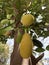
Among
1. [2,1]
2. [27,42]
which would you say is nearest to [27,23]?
[27,42]

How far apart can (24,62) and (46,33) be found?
112 mm

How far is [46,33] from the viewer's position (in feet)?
1.91

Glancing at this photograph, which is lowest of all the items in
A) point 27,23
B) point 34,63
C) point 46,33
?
point 34,63

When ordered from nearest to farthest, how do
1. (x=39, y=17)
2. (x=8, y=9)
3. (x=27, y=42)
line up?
(x=27, y=42), (x=8, y=9), (x=39, y=17)

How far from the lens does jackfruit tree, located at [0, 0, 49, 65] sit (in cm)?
41

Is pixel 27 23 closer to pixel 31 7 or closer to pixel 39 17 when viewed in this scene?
pixel 31 7

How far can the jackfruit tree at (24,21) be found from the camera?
0.41 metres

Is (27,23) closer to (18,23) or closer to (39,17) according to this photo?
(18,23)

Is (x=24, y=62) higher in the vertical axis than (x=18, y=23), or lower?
lower

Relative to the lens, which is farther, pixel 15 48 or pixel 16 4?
pixel 15 48

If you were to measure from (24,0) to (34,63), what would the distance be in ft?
0.83

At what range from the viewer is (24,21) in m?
0.41

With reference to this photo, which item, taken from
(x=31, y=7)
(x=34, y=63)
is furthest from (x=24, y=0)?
(x=34, y=63)

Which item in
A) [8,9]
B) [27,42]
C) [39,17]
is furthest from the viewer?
[39,17]
